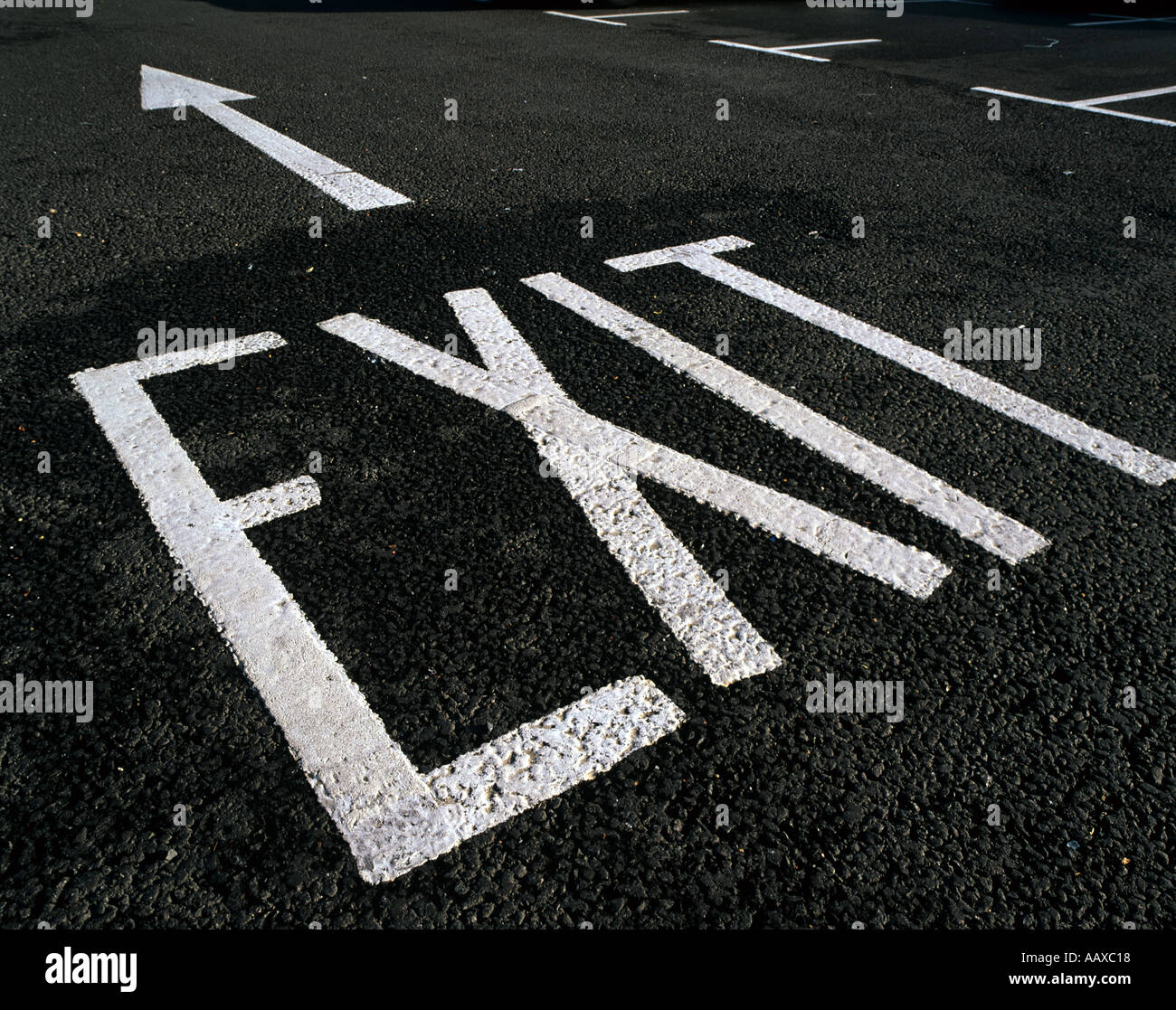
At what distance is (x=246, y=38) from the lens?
35.6 feet

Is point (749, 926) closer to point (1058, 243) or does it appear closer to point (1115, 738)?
point (1115, 738)

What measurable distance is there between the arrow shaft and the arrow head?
435 millimetres

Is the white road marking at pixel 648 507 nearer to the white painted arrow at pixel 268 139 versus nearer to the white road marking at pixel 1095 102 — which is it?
the white painted arrow at pixel 268 139

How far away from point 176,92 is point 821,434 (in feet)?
24.4

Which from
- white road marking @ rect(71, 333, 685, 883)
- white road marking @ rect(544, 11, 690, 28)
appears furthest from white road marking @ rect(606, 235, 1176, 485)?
white road marking @ rect(544, 11, 690, 28)

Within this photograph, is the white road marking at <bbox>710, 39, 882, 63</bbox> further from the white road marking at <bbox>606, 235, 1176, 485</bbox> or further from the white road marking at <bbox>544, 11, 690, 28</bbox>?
the white road marking at <bbox>606, 235, 1176, 485</bbox>

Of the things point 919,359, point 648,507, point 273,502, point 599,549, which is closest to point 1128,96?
point 919,359

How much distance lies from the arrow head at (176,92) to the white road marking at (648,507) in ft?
16.9

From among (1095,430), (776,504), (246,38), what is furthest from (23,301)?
(246,38)

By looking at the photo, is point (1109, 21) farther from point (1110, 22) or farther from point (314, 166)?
point (314, 166)

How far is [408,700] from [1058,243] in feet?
14.9

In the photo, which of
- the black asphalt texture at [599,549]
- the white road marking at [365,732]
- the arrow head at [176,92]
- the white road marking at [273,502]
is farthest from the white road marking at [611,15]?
the white road marking at [365,732]

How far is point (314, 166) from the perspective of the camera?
244 inches
